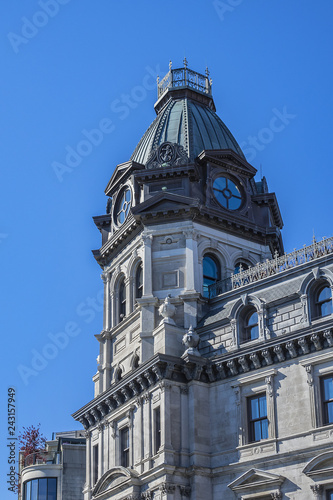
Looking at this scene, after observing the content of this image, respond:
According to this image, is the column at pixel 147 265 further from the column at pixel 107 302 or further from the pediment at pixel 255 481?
the pediment at pixel 255 481

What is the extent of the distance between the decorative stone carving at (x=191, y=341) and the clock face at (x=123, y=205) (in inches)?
414

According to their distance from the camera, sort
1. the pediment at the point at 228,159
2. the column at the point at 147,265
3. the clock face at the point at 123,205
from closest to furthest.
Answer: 1. the column at the point at 147,265
2. the pediment at the point at 228,159
3. the clock face at the point at 123,205

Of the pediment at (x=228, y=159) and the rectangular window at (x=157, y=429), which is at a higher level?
the pediment at (x=228, y=159)

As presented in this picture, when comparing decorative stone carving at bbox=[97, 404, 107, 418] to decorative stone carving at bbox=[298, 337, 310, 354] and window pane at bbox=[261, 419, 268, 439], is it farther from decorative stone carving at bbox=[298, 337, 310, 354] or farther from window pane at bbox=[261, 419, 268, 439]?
decorative stone carving at bbox=[298, 337, 310, 354]

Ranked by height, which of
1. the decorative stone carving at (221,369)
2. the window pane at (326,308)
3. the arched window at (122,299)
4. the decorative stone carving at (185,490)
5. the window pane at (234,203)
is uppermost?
the window pane at (234,203)

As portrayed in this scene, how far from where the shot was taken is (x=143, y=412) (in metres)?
44.3

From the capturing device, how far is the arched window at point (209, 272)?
49.3 m

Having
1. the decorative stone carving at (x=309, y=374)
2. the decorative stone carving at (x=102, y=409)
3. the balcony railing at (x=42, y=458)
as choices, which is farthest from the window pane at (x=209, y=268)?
the balcony railing at (x=42, y=458)

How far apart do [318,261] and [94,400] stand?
14.9 m

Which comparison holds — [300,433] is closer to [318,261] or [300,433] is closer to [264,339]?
[264,339]

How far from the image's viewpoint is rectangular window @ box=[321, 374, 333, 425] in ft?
127

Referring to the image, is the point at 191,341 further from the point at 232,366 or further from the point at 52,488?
the point at 52,488

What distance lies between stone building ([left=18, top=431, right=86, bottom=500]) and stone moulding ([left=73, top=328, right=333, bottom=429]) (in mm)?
13546

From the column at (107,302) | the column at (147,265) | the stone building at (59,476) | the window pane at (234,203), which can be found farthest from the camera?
the stone building at (59,476)
